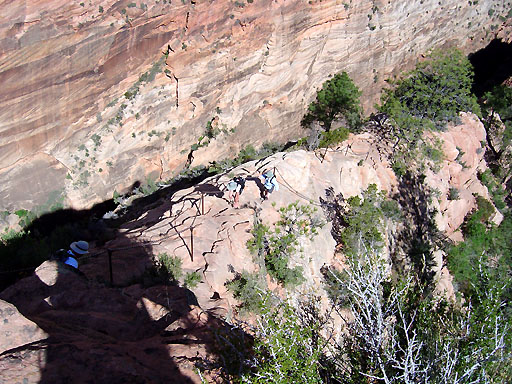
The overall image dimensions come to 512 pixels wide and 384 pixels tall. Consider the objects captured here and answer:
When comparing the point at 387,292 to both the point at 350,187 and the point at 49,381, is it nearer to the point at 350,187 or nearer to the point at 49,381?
the point at 350,187

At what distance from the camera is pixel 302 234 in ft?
35.1

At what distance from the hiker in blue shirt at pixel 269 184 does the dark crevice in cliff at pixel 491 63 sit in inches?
989

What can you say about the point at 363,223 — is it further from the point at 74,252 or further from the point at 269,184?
the point at 74,252

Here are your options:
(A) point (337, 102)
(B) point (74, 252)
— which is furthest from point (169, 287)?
(A) point (337, 102)

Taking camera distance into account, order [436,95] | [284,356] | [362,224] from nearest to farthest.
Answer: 1. [284,356]
2. [362,224]
3. [436,95]

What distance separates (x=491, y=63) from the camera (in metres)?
33.2

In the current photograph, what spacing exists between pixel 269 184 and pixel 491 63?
31.2 m

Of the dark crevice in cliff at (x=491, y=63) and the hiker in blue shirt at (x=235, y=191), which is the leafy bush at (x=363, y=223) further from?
the dark crevice in cliff at (x=491, y=63)

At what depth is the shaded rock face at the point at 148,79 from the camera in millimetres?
18625

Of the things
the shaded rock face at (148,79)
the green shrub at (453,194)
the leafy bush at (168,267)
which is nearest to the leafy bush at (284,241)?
the leafy bush at (168,267)

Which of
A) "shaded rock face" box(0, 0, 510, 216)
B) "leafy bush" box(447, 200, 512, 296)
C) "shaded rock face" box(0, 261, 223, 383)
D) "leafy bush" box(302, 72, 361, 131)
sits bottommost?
"leafy bush" box(447, 200, 512, 296)

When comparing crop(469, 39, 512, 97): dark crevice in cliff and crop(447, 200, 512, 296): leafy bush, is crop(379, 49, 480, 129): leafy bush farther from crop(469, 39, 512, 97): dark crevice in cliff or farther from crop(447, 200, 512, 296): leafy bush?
crop(469, 39, 512, 97): dark crevice in cliff

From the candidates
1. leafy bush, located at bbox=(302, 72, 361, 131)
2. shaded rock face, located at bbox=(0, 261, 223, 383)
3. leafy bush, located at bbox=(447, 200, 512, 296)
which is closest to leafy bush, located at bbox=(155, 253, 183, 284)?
shaded rock face, located at bbox=(0, 261, 223, 383)

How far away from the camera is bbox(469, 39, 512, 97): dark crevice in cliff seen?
99.3 ft
